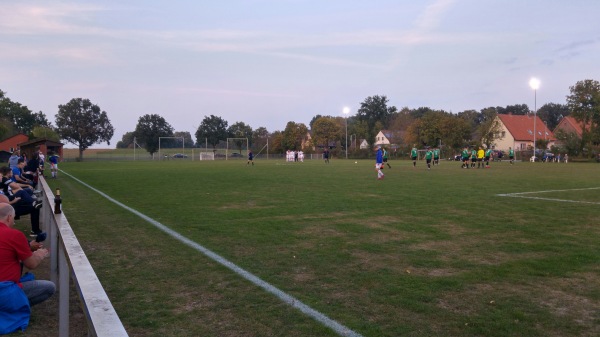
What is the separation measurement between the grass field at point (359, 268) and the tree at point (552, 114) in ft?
423

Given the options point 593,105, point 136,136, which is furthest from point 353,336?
point 136,136

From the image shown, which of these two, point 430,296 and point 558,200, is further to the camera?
point 558,200

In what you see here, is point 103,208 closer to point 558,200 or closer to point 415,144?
point 558,200

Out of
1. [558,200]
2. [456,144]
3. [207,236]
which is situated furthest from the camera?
[456,144]

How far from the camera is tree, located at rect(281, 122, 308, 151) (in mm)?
91312

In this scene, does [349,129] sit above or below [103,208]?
above

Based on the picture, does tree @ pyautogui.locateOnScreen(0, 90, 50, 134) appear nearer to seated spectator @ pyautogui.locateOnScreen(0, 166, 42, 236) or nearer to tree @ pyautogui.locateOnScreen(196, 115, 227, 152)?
tree @ pyautogui.locateOnScreen(196, 115, 227, 152)

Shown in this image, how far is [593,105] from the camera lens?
60344mm

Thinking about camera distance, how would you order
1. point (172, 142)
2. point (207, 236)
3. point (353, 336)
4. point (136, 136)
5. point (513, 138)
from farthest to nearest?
point (136, 136) < point (172, 142) < point (513, 138) < point (207, 236) < point (353, 336)

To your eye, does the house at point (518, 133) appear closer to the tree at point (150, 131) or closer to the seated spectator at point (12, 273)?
the tree at point (150, 131)

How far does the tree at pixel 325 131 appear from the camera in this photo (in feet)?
302

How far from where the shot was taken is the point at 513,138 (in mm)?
82500

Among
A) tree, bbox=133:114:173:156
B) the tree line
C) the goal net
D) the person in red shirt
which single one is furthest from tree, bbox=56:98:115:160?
the person in red shirt

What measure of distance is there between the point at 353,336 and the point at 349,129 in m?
106
